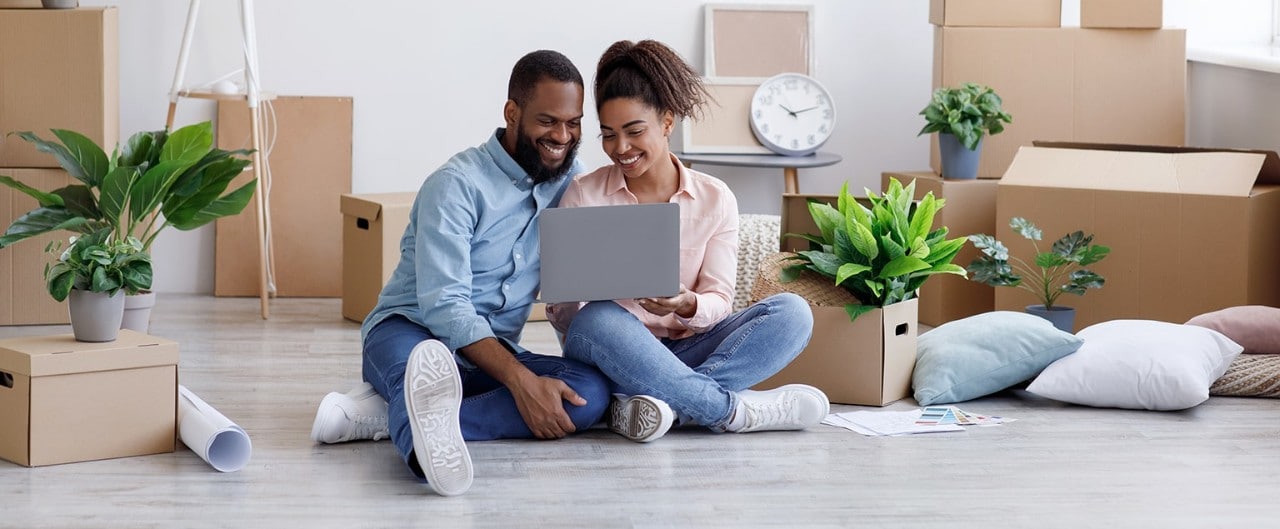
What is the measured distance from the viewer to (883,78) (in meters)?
4.55

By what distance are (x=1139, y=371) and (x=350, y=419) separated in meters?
1.54

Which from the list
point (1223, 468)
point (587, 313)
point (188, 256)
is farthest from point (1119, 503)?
point (188, 256)

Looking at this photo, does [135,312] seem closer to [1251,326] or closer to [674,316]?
[674,316]

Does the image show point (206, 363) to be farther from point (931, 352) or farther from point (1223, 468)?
point (1223, 468)

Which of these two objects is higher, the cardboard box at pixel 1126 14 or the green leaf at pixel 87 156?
the cardboard box at pixel 1126 14

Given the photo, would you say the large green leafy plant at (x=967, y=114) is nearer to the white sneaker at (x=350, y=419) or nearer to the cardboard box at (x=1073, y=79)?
the cardboard box at (x=1073, y=79)

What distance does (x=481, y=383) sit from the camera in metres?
2.60

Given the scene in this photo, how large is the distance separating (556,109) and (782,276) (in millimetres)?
705

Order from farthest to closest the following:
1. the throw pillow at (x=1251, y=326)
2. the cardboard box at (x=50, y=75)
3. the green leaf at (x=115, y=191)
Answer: the cardboard box at (x=50, y=75) < the throw pillow at (x=1251, y=326) < the green leaf at (x=115, y=191)

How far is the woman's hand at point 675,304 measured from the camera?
2.51 m

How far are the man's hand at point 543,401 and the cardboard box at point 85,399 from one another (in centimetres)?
59

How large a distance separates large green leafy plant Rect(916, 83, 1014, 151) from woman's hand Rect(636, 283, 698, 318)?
1.53m

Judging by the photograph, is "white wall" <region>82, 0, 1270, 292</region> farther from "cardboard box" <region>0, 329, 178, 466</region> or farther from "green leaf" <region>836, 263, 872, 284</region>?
"cardboard box" <region>0, 329, 178, 466</region>

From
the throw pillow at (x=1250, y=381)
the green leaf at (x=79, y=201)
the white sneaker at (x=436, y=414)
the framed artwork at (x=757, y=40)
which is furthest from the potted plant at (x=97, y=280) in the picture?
the framed artwork at (x=757, y=40)
